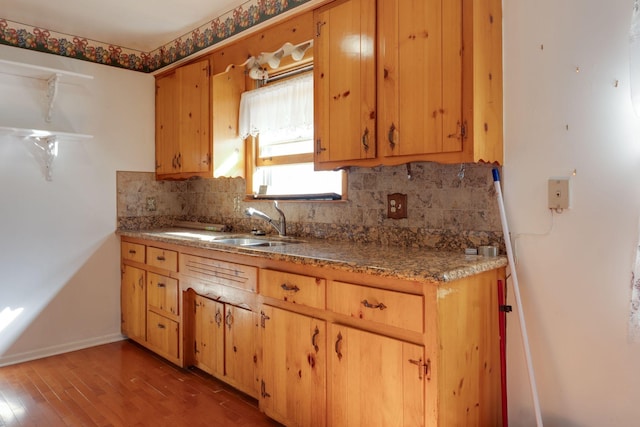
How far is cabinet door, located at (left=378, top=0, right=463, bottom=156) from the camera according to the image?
171cm

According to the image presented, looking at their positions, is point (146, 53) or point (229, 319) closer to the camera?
point (229, 319)

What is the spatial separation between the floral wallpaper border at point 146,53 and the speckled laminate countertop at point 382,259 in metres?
1.39

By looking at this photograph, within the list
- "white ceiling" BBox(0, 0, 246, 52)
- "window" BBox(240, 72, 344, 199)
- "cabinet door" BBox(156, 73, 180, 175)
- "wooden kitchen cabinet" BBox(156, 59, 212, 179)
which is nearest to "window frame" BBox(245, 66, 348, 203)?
"window" BBox(240, 72, 344, 199)

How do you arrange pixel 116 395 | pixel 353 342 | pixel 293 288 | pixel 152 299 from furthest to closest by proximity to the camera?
pixel 152 299 < pixel 116 395 < pixel 293 288 < pixel 353 342

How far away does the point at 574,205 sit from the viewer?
169cm

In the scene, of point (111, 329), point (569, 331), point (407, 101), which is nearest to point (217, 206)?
point (111, 329)

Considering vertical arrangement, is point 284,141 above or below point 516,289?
above

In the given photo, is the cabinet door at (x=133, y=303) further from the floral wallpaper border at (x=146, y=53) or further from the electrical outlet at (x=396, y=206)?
the electrical outlet at (x=396, y=206)

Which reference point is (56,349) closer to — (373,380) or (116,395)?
(116,395)

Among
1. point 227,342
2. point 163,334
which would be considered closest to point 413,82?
point 227,342

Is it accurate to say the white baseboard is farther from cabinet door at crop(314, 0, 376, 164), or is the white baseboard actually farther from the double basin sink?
cabinet door at crop(314, 0, 376, 164)

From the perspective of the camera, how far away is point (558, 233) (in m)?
1.74

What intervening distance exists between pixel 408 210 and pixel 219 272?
112 cm

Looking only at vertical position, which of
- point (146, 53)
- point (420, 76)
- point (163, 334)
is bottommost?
point (163, 334)
